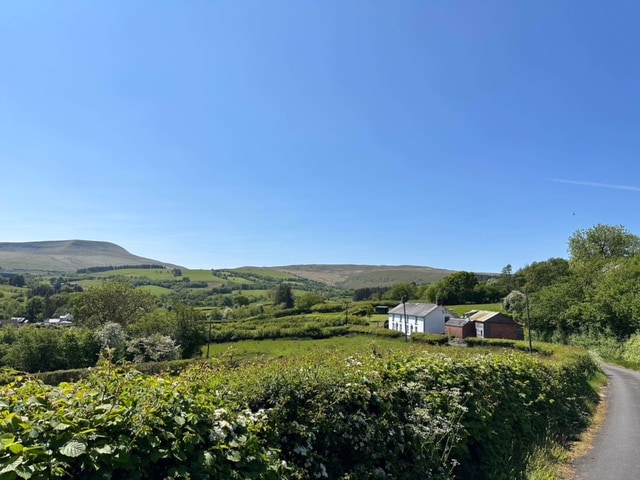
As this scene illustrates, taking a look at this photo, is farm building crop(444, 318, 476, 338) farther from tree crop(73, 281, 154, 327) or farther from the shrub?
tree crop(73, 281, 154, 327)

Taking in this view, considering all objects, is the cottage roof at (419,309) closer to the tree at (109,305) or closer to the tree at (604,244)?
the tree at (604,244)

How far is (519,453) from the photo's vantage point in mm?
7352

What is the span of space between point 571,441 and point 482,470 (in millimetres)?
5001

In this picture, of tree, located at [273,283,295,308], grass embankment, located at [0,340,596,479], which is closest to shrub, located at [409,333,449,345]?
grass embankment, located at [0,340,596,479]

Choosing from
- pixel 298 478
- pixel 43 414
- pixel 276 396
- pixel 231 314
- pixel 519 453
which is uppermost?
pixel 43 414

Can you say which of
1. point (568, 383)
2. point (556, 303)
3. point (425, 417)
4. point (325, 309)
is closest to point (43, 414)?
point (425, 417)

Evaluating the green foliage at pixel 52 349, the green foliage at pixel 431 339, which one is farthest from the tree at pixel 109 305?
the green foliage at pixel 431 339

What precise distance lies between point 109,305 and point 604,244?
89.1 meters

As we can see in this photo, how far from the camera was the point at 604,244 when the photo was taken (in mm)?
77188

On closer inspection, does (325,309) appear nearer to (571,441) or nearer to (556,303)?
(556,303)

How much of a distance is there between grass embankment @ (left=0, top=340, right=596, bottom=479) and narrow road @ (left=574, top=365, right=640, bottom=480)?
3.29 feet

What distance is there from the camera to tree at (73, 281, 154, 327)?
6606 centimetres

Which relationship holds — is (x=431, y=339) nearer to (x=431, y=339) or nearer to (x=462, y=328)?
(x=431, y=339)

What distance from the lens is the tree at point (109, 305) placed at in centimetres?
6606
